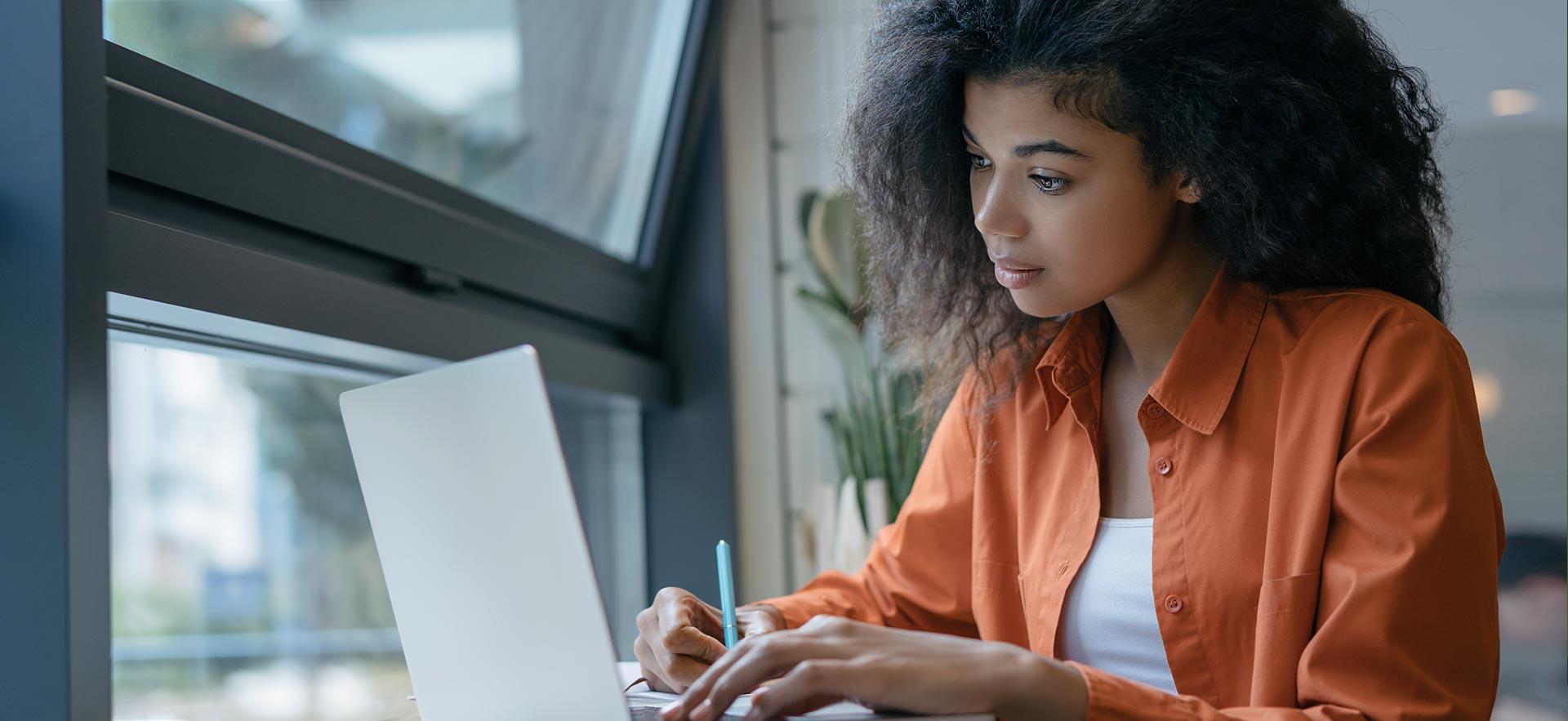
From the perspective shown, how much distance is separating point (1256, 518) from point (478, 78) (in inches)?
49.2

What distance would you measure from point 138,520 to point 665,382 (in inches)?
103

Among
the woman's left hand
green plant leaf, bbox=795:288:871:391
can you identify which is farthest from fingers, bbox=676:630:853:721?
green plant leaf, bbox=795:288:871:391

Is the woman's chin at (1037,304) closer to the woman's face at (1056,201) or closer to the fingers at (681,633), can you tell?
the woman's face at (1056,201)

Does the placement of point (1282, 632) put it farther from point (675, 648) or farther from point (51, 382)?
point (51, 382)

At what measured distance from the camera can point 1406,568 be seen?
0.88m

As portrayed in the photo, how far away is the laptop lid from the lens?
661 millimetres

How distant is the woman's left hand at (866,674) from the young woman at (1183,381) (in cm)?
5

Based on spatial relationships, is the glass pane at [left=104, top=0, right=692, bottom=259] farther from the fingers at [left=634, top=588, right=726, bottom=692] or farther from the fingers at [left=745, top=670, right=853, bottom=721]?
the fingers at [left=745, top=670, right=853, bottom=721]

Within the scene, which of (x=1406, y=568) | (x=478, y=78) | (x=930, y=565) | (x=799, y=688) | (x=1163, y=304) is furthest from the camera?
(x=478, y=78)

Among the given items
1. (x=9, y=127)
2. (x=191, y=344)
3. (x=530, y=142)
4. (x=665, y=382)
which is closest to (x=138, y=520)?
(x=665, y=382)

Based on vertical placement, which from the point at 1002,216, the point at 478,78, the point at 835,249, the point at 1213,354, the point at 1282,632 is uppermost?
the point at 478,78

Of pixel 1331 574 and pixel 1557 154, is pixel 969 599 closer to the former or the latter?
pixel 1331 574

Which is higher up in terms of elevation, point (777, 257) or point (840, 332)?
point (777, 257)

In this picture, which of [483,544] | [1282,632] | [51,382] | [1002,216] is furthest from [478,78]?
[1282,632]
